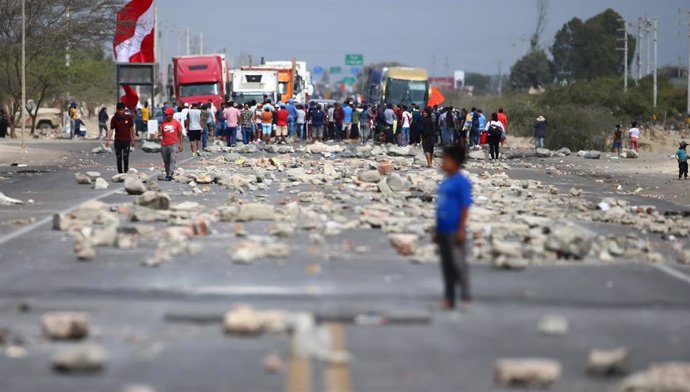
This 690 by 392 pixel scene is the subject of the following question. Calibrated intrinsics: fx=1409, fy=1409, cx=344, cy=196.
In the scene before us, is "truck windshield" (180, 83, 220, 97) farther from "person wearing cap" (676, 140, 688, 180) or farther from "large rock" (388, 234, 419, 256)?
"large rock" (388, 234, 419, 256)

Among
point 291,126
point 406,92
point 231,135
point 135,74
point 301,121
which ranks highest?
point 135,74

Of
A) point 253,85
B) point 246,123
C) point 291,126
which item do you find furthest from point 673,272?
point 253,85

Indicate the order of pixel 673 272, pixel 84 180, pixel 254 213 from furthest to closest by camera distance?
pixel 84 180 → pixel 254 213 → pixel 673 272

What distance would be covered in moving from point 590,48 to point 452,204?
170919mm

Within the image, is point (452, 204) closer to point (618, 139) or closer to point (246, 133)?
point (246, 133)

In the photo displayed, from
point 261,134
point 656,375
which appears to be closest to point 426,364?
point 656,375

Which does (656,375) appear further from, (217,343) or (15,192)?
(15,192)

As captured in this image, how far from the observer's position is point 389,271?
15.4 metres

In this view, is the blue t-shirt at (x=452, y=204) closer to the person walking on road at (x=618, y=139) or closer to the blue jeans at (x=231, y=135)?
the blue jeans at (x=231, y=135)

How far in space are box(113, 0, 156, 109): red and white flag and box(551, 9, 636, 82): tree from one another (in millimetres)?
116943

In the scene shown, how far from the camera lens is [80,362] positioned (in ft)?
31.3

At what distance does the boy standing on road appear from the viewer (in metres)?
12.2

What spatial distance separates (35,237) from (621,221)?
30.9ft

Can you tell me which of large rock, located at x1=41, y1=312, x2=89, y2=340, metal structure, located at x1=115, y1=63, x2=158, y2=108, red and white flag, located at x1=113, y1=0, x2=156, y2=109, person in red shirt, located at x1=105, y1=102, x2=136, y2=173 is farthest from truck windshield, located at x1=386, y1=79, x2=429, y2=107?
large rock, located at x1=41, y1=312, x2=89, y2=340
